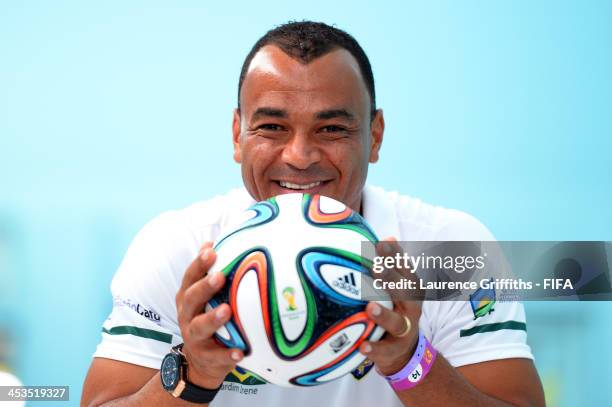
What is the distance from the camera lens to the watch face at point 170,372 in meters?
2.72

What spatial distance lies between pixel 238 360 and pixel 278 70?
1.37m

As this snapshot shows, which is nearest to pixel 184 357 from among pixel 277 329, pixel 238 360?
pixel 238 360

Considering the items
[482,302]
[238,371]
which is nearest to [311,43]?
[482,302]

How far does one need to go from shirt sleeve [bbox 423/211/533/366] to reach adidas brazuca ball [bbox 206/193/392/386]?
993mm

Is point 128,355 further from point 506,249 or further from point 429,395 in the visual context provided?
point 506,249

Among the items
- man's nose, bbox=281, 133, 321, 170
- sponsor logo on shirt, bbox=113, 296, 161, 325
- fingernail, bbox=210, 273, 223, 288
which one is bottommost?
sponsor logo on shirt, bbox=113, 296, 161, 325

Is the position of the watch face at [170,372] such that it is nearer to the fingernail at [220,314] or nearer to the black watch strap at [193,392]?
the black watch strap at [193,392]

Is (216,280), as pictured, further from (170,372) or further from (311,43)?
(311,43)

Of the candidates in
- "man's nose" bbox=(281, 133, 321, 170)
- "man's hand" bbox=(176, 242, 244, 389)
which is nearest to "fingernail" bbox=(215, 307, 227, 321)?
"man's hand" bbox=(176, 242, 244, 389)

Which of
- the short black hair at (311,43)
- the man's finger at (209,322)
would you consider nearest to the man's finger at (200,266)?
the man's finger at (209,322)

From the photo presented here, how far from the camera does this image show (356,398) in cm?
344

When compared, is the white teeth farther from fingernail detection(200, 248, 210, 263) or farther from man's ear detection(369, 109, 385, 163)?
fingernail detection(200, 248, 210, 263)

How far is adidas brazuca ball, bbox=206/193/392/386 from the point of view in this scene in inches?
94.0

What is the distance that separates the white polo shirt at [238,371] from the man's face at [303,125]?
1.06ft
